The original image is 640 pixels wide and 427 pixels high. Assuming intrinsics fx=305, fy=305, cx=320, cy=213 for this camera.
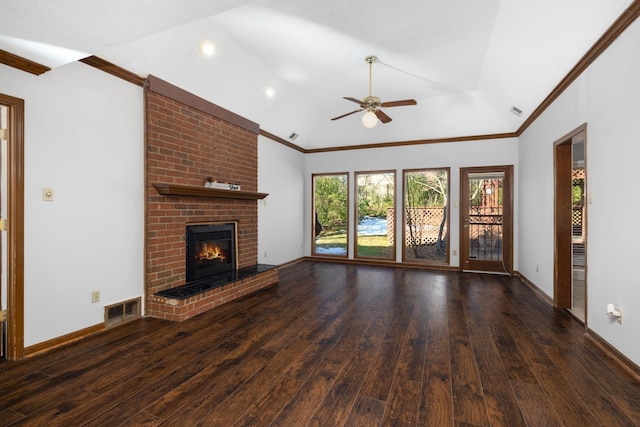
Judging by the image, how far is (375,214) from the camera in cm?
680

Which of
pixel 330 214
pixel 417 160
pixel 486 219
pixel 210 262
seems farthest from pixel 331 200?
pixel 210 262

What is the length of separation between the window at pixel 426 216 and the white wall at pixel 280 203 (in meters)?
2.38

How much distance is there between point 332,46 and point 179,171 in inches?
95.0

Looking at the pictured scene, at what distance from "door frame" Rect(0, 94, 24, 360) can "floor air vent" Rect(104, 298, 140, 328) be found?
68 centimetres

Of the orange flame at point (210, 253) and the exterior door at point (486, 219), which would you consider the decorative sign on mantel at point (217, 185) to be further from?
the exterior door at point (486, 219)

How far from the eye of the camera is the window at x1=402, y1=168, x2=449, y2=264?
20.5 ft

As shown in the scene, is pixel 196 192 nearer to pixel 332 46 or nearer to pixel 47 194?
pixel 47 194

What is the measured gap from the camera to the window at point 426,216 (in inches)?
246

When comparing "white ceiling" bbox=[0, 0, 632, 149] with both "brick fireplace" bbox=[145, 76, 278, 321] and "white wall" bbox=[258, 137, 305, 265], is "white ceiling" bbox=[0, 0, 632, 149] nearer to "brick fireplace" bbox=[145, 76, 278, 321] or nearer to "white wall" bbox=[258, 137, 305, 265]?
"brick fireplace" bbox=[145, 76, 278, 321]

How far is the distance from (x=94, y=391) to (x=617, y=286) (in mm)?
3929

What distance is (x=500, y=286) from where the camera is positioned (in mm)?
4852

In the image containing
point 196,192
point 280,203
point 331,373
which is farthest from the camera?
point 280,203

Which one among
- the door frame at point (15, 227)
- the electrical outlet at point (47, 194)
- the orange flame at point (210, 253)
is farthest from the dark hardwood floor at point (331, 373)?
the electrical outlet at point (47, 194)

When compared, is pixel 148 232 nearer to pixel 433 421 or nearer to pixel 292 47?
pixel 292 47
